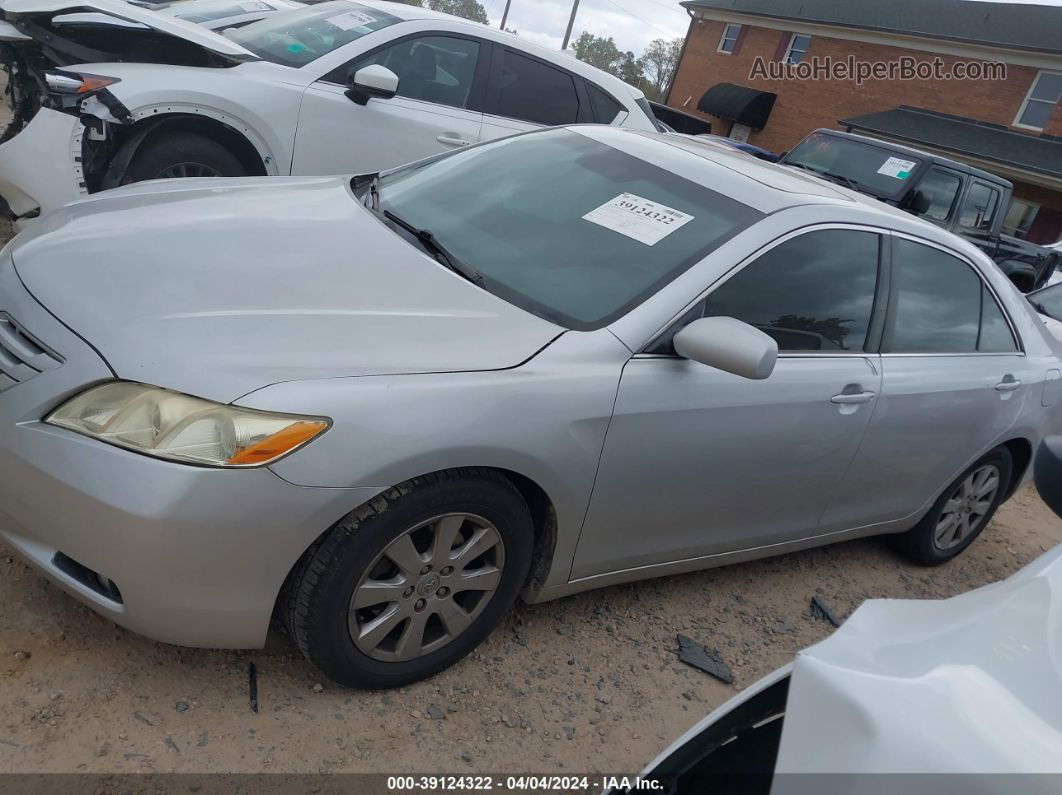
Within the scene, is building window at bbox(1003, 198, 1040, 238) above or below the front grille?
below

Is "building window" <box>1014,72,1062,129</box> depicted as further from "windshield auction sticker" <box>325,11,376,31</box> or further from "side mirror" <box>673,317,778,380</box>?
"side mirror" <box>673,317,778,380</box>

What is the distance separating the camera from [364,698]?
256cm

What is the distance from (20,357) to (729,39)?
34698mm

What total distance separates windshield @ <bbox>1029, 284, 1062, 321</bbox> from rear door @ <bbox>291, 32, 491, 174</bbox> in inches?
214

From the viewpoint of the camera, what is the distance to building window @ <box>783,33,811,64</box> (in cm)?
3052

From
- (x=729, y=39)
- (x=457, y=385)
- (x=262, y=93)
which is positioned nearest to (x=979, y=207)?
(x=262, y=93)

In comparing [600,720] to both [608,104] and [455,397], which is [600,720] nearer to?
[455,397]

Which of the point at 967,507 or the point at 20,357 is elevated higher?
the point at 20,357

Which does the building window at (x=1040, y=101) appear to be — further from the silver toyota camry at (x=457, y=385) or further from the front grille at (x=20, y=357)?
the front grille at (x=20, y=357)

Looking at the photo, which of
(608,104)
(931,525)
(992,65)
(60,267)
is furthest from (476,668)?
(992,65)

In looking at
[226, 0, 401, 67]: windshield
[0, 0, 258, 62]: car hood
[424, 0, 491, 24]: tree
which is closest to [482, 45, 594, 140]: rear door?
[226, 0, 401, 67]: windshield

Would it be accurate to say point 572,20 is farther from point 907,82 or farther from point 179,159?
point 179,159

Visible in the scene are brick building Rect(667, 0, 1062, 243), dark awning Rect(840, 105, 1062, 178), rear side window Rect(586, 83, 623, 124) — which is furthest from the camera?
brick building Rect(667, 0, 1062, 243)

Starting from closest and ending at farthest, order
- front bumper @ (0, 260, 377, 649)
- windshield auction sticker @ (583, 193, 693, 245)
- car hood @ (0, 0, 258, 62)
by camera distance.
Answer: front bumper @ (0, 260, 377, 649) < windshield auction sticker @ (583, 193, 693, 245) < car hood @ (0, 0, 258, 62)
